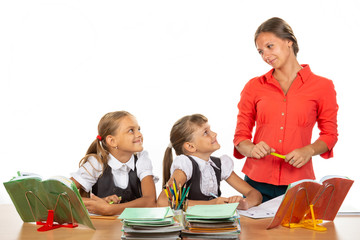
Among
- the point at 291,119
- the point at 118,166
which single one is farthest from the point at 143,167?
the point at 291,119

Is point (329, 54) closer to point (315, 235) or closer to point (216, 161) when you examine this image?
point (216, 161)

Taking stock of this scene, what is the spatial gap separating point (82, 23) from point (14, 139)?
1066 millimetres

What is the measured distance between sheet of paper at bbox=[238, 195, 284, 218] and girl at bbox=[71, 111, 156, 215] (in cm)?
47

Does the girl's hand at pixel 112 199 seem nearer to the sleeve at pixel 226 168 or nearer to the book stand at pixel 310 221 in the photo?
the sleeve at pixel 226 168

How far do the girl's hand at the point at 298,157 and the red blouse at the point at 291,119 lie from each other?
14 centimetres

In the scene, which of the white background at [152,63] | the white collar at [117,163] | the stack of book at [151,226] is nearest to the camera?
the stack of book at [151,226]

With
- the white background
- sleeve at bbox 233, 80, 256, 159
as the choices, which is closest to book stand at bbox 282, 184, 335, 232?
sleeve at bbox 233, 80, 256, 159

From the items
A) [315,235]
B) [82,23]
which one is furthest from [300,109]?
[82,23]

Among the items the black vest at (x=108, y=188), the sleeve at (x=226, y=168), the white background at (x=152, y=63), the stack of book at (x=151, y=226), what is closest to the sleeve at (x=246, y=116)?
the sleeve at (x=226, y=168)

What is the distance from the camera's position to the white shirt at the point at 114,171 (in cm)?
217

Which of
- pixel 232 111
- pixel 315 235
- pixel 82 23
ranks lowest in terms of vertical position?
pixel 315 235

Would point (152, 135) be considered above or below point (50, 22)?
below

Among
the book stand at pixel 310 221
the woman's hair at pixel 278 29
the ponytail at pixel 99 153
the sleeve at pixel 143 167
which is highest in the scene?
the woman's hair at pixel 278 29

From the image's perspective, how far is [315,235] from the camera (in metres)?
1.58
